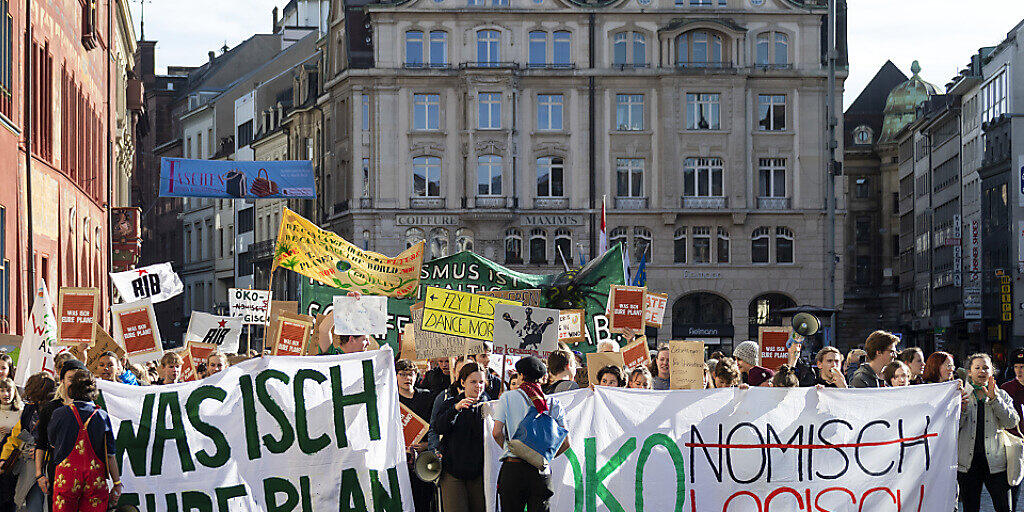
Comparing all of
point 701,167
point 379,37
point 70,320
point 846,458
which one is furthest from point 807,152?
point 846,458

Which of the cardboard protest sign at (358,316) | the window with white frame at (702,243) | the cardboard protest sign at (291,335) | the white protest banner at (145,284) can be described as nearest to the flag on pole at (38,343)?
the cardboard protest sign at (358,316)

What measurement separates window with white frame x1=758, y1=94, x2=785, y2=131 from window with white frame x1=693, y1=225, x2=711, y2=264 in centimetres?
432

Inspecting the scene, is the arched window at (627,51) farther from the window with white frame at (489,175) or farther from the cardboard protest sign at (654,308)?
the cardboard protest sign at (654,308)

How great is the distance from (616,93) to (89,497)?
173ft

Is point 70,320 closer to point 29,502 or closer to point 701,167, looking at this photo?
point 29,502

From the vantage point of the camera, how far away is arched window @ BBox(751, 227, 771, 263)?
62.9 metres

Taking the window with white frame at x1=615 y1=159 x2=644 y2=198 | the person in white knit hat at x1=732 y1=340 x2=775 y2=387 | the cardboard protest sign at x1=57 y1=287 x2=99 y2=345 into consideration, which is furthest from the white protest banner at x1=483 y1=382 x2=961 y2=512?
the window with white frame at x1=615 y1=159 x2=644 y2=198

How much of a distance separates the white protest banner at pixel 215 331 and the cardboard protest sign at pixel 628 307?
17.5 feet

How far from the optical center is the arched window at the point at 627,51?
206 feet

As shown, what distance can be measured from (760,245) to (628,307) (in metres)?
40.6

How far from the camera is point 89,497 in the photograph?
10.9 metres

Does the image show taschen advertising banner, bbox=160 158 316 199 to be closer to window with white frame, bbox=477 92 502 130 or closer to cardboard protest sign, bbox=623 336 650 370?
cardboard protest sign, bbox=623 336 650 370

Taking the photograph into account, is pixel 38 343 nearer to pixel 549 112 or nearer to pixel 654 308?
pixel 654 308

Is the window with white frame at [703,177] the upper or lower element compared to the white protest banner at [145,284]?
upper
